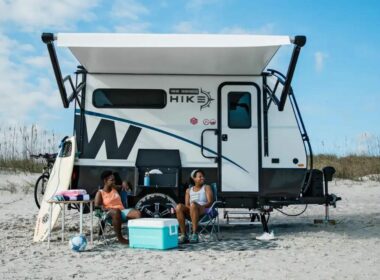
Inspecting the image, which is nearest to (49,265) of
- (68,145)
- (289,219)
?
(68,145)

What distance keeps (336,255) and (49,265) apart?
9.94ft

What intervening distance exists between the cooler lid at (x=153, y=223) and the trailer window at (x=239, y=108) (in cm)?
191

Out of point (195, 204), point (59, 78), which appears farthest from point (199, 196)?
point (59, 78)

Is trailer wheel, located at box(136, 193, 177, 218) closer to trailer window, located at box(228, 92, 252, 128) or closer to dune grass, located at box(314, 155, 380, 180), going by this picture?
trailer window, located at box(228, 92, 252, 128)

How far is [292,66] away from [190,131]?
5.53ft

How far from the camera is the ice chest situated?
5.95 meters

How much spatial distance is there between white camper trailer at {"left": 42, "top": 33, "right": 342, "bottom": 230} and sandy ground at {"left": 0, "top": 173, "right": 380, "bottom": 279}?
2.69 feet

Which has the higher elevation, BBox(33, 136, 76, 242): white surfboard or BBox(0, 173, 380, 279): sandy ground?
BBox(33, 136, 76, 242): white surfboard

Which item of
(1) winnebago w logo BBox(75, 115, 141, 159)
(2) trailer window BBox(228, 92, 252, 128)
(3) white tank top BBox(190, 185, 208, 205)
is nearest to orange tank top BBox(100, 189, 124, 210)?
(1) winnebago w logo BBox(75, 115, 141, 159)

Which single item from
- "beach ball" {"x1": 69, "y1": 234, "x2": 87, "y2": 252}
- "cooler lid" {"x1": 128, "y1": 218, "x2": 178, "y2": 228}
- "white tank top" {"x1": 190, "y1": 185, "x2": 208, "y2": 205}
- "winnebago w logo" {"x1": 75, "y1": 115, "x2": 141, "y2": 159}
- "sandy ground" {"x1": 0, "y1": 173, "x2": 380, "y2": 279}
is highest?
"winnebago w logo" {"x1": 75, "y1": 115, "x2": 141, "y2": 159}

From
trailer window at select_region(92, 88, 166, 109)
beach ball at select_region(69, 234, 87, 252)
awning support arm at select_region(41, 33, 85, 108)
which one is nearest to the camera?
beach ball at select_region(69, 234, 87, 252)

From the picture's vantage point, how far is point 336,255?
5680mm

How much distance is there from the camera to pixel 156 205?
7.11 metres

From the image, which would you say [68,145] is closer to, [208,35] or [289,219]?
[208,35]
